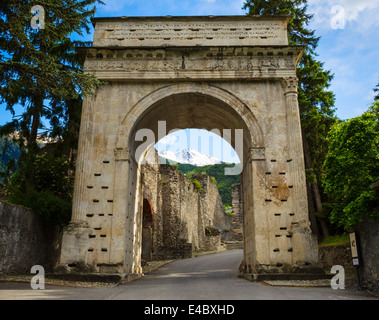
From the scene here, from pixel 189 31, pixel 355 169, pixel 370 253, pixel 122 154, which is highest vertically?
pixel 189 31

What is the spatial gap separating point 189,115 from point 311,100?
6.91 m

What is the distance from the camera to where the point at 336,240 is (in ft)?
47.9

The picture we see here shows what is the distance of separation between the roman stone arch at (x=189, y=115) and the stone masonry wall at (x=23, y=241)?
1.78m

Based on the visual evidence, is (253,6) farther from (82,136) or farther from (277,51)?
(82,136)

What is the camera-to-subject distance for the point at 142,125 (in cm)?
1347

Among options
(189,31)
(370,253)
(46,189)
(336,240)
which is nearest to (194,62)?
(189,31)

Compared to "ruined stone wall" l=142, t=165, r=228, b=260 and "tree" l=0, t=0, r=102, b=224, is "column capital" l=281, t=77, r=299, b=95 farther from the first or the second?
"ruined stone wall" l=142, t=165, r=228, b=260

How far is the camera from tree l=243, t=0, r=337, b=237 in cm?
1598

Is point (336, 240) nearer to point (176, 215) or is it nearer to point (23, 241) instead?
point (23, 241)

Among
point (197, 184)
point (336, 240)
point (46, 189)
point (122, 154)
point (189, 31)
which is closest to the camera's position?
point (122, 154)

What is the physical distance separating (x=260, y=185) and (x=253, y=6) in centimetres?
1244

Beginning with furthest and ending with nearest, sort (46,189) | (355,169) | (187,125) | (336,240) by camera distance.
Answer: (187,125) < (336,240) < (46,189) < (355,169)

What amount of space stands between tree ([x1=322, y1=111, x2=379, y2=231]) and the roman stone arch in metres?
2.12

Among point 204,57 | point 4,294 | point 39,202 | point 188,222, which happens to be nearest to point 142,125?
point 204,57
